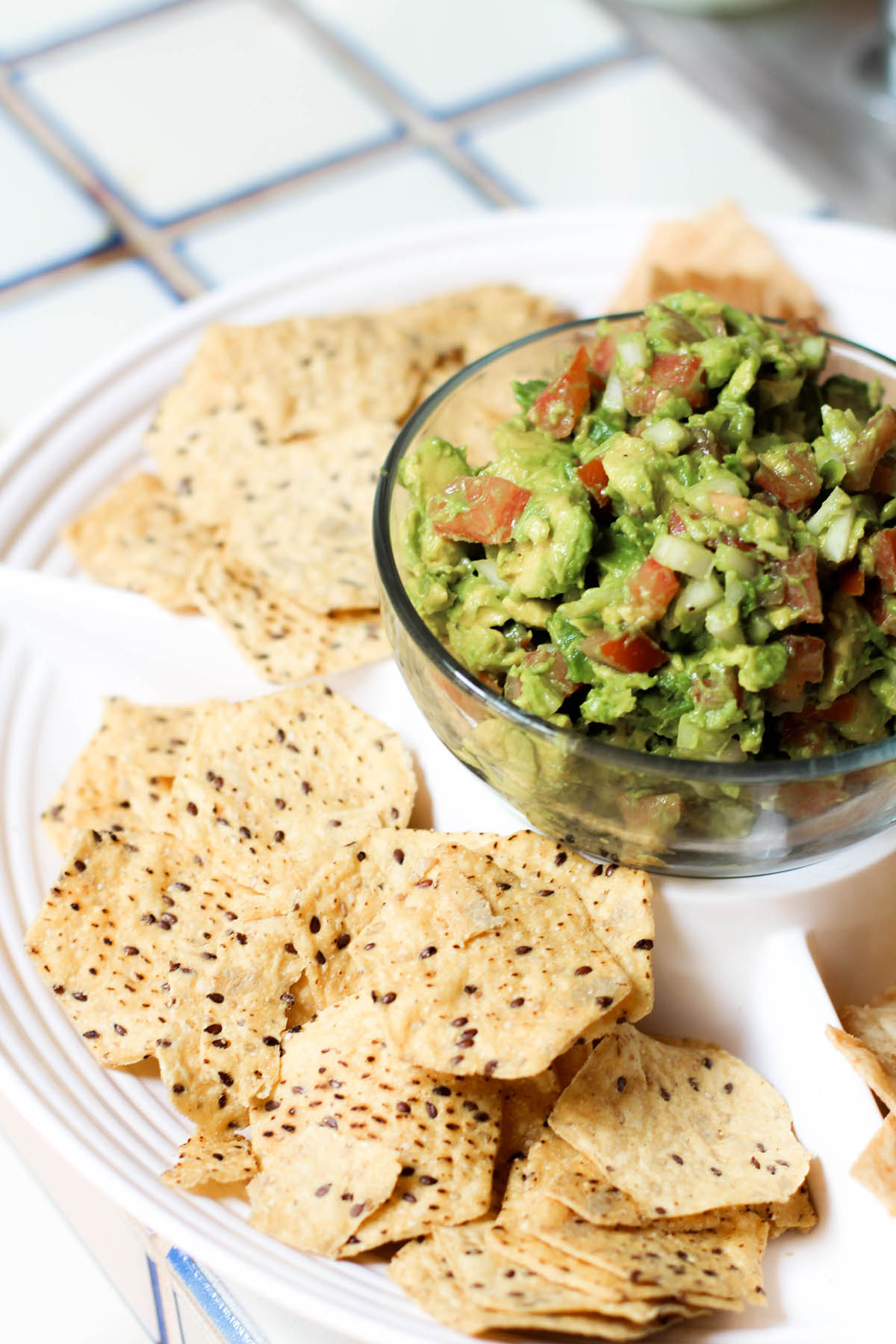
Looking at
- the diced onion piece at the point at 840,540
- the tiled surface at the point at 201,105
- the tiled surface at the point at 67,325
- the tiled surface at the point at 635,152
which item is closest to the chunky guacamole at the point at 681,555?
the diced onion piece at the point at 840,540

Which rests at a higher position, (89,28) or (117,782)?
(89,28)

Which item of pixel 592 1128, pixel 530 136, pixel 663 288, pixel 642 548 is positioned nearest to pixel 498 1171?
pixel 592 1128

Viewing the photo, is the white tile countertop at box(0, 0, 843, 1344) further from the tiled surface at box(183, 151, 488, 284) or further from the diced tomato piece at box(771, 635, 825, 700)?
the diced tomato piece at box(771, 635, 825, 700)

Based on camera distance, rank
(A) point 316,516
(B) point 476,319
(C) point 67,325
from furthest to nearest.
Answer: (C) point 67,325 → (B) point 476,319 → (A) point 316,516

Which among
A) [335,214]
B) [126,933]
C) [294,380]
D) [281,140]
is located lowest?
[126,933]

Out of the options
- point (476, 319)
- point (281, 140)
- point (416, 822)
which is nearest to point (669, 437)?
point (416, 822)

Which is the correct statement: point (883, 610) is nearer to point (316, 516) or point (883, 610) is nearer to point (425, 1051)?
point (425, 1051)
